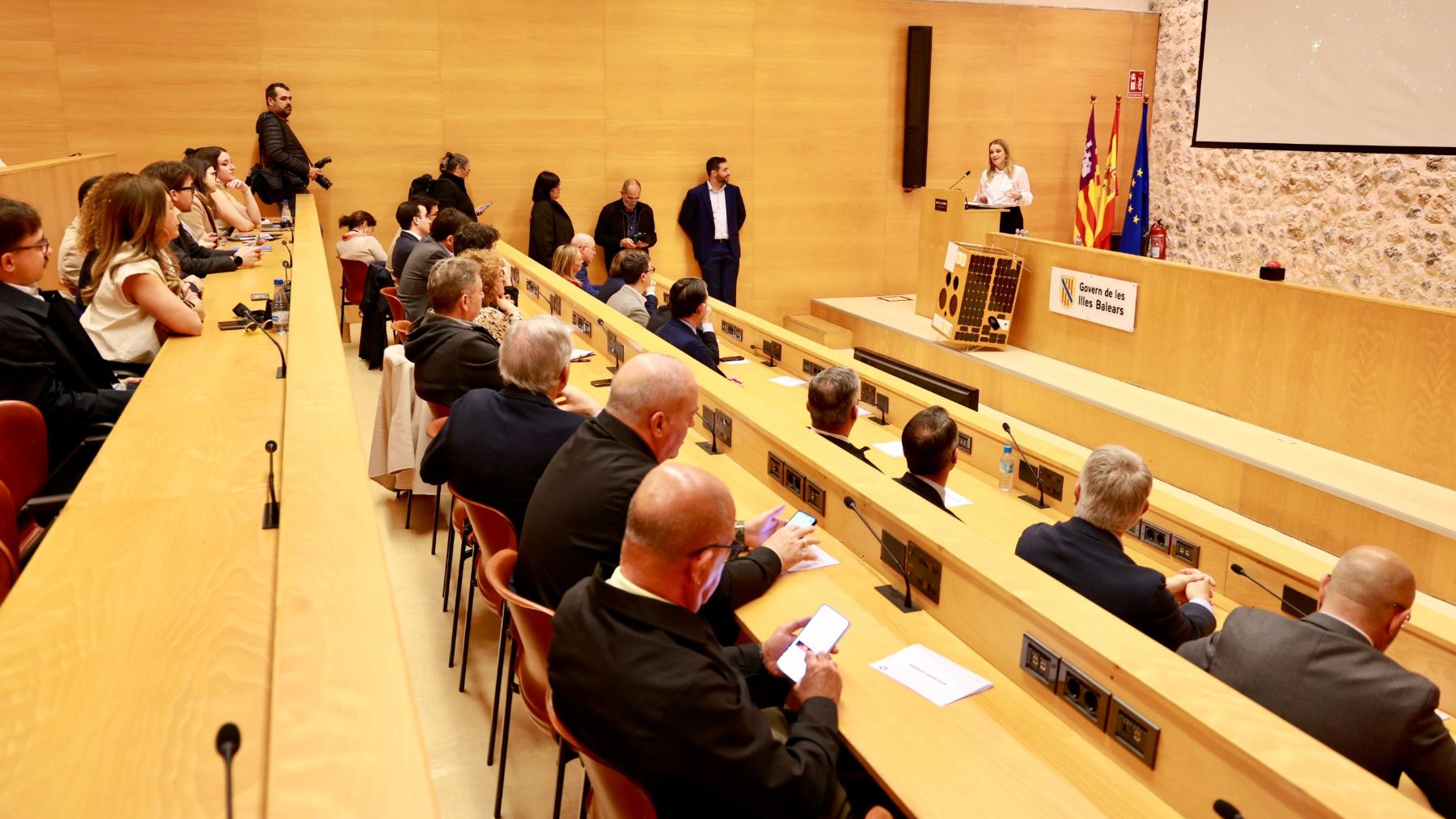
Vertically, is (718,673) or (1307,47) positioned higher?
(1307,47)

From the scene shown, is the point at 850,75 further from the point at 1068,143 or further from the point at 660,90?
the point at 1068,143

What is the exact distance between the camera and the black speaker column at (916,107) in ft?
35.7

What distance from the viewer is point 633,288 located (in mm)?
6602

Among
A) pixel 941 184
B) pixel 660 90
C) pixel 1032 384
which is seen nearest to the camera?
pixel 1032 384

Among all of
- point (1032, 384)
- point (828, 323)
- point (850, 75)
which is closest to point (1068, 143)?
point (850, 75)

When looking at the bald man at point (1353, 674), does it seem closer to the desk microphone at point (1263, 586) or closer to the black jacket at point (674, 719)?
the desk microphone at point (1263, 586)

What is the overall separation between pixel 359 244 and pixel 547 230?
6.50ft

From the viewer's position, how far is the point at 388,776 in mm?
1510

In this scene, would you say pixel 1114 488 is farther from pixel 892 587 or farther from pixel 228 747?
pixel 228 747

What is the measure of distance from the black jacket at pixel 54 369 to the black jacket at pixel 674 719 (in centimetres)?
250

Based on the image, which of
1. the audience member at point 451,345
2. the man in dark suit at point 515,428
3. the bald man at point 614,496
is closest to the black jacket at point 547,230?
the audience member at point 451,345

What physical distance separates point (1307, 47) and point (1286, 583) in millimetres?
7123

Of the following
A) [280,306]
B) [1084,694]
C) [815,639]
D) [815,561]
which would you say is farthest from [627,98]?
[1084,694]

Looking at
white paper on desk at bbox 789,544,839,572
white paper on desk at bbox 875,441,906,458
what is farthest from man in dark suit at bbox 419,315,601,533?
white paper on desk at bbox 875,441,906,458
